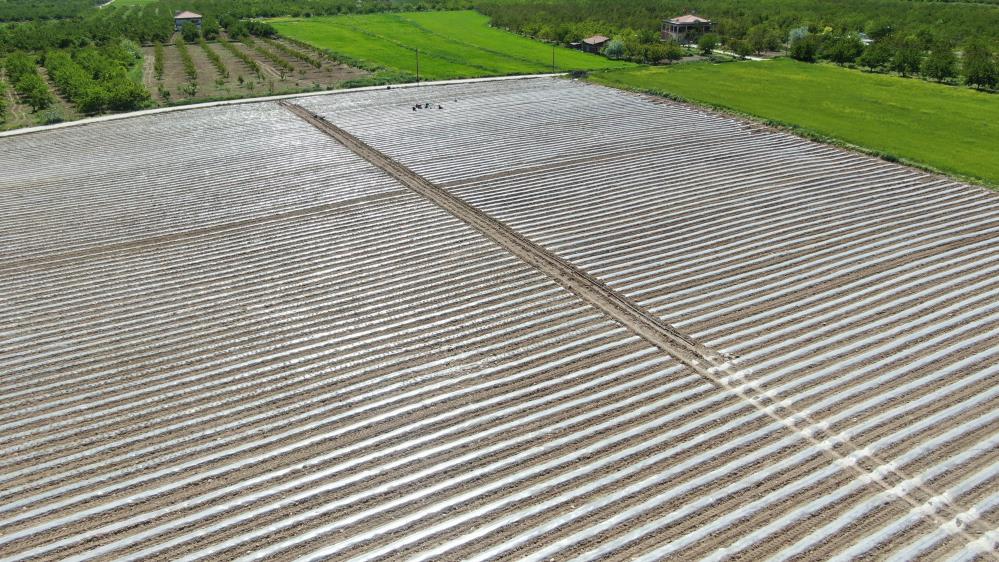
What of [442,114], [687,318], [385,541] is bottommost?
[385,541]

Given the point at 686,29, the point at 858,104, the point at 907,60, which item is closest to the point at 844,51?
the point at 907,60

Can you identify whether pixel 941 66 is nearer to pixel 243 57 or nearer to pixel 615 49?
pixel 615 49

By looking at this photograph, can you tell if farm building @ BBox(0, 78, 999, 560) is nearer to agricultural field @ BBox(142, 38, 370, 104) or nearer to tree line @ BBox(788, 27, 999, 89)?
agricultural field @ BBox(142, 38, 370, 104)

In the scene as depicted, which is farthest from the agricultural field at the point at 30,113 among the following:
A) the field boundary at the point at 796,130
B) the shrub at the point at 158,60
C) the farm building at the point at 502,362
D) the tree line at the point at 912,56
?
the tree line at the point at 912,56

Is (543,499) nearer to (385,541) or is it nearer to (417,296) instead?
(385,541)

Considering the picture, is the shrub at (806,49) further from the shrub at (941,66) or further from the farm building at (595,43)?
the farm building at (595,43)

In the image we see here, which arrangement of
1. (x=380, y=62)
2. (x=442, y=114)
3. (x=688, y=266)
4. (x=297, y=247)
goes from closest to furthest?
(x=688, y=266), (x=297, y=247), (x=442, y=114), (x=380, y=62)

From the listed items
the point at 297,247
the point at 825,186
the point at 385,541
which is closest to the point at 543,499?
the point at 385,541
